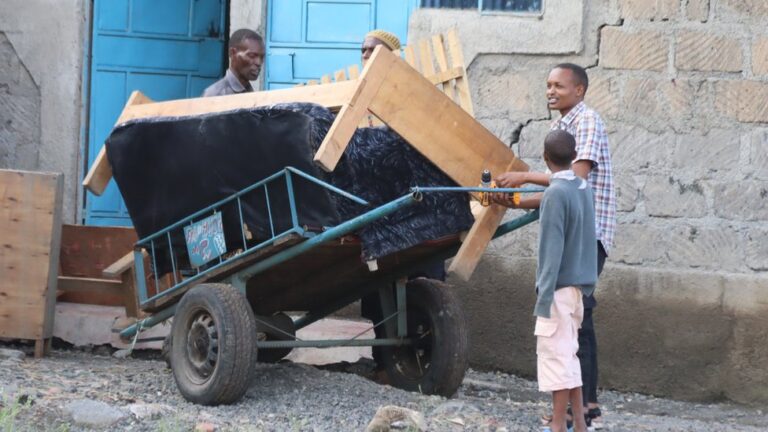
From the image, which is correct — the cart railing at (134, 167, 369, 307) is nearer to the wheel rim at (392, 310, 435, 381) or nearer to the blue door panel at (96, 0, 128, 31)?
the wheel rim at (392, 310, 435, 381)

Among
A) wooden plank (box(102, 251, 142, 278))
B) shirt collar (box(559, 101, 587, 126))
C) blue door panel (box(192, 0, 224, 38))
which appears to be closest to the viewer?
shirt collar (box(559, 101, 587, 126))

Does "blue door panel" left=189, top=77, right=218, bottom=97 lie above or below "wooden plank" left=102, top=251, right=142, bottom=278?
above

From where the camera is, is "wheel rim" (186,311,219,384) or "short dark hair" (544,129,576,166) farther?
"wheel rim" (186,311,219,384)

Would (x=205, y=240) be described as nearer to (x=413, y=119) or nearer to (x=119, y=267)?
(x=413, y=119)

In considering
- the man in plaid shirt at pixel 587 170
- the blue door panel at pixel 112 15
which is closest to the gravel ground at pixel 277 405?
the man in plaid shirt at pixel 587 170

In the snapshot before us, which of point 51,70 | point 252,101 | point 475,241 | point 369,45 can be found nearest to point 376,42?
point 369,45

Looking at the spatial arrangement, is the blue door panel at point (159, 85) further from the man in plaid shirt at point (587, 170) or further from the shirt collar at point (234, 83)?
the man in plaid shirt at point (587, 170)

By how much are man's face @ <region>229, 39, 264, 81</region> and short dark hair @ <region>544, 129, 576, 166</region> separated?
2.31 m

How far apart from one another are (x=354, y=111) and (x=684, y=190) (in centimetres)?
295

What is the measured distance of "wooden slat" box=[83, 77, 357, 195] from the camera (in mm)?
5402

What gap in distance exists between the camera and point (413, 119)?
17.8 ft

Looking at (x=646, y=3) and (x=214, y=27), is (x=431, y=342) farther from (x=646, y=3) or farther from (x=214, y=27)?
(x=214, y=27)

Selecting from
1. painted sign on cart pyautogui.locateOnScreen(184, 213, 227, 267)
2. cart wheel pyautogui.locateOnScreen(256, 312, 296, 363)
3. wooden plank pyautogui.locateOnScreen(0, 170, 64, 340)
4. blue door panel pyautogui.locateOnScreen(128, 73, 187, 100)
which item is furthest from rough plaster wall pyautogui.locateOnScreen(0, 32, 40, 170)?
painted sign on cart pyautogui.locateOnScreen(184, 213, 227, 267)

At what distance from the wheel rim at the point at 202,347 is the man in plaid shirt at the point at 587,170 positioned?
152 centimetres
